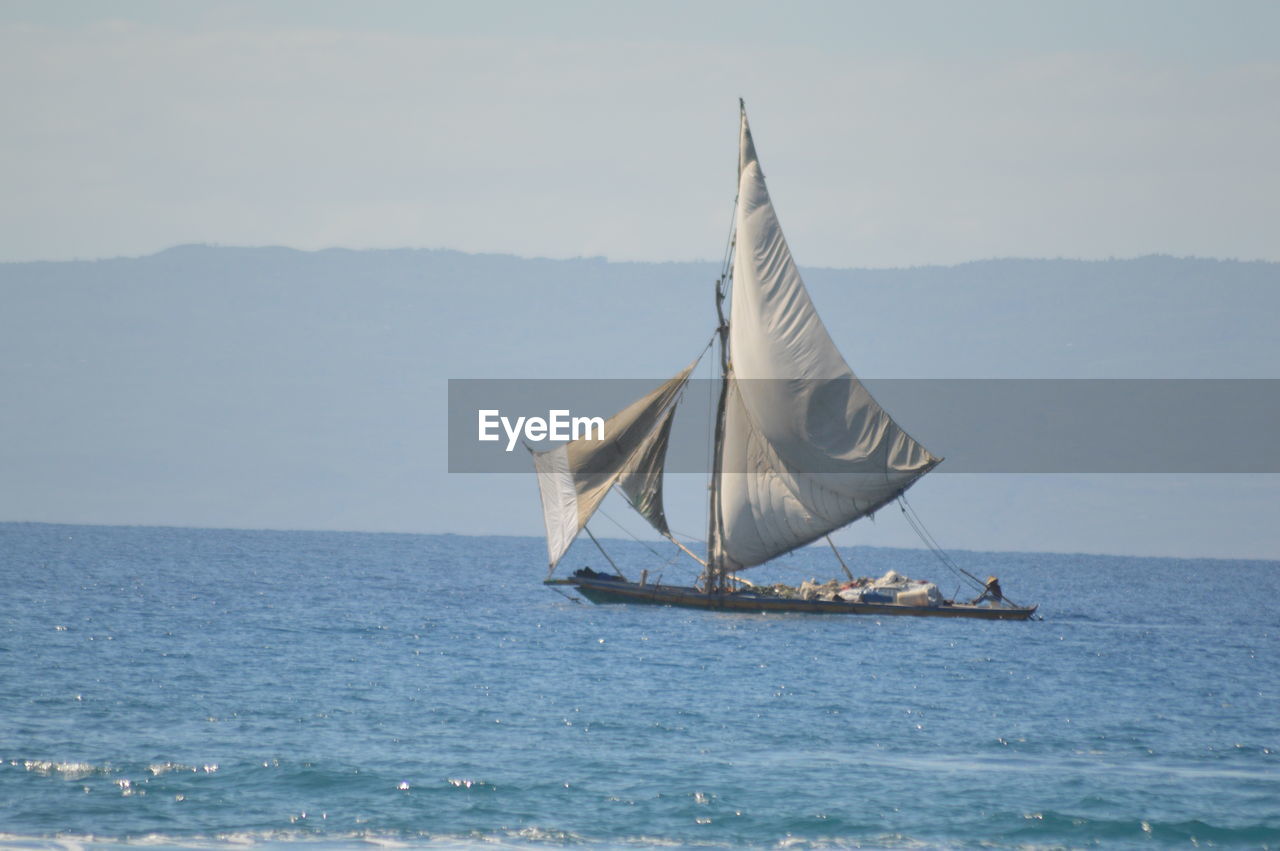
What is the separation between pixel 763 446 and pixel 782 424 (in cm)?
122

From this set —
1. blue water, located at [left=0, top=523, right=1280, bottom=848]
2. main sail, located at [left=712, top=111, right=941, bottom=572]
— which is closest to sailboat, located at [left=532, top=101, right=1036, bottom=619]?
main sail, located at [left=712, top=111, right=941, bottom=572]

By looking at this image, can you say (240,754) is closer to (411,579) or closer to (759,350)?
(759,350)

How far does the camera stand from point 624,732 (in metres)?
35.3

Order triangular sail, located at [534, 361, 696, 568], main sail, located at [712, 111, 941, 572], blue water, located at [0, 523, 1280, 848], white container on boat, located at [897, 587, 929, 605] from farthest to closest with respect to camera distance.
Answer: white container on boat, located at [897, 587, 929, 605] < triangular sail, located at [534, 361, 696, 568] < main sail, located at [712, 111, 941, 572] < blue water, located at [0, 523, 1280, 848]

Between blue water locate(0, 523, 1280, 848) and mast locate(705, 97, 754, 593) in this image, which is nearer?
blue water locate(0, 523, 1280, 848)

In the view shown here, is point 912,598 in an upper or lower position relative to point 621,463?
lower

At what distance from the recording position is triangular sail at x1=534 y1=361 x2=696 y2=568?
201ft

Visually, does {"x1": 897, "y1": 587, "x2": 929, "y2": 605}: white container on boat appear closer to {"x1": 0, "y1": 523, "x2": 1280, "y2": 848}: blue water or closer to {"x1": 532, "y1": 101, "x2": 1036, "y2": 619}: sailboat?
{"x1": 532, "y1": 101, "x2": 1036, "y2": 619}: sailboat

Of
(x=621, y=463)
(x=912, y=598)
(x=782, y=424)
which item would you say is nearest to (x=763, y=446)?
(x=782, y=424)

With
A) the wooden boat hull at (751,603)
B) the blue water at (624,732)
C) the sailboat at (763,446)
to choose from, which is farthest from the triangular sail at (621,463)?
the blue water at (624,732)

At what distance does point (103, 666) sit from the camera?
4334 centimetres

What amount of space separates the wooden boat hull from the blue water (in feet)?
2.53

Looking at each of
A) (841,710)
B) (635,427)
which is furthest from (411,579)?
(841,710)

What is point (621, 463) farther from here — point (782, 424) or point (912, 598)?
point (912, 598)
